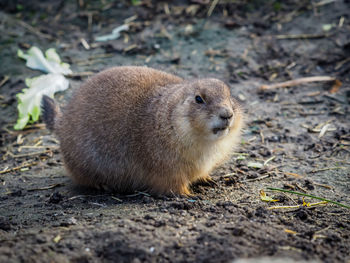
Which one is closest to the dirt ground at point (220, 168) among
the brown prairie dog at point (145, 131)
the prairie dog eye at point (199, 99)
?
the brown prairie dog at point (145, 131)

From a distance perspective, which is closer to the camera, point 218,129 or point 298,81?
point 218,129

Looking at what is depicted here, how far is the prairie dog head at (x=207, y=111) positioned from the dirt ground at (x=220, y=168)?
2.46 feet

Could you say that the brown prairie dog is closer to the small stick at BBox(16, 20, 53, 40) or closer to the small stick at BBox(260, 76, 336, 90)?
the small stick at BBox(260, 76, 336, 90)

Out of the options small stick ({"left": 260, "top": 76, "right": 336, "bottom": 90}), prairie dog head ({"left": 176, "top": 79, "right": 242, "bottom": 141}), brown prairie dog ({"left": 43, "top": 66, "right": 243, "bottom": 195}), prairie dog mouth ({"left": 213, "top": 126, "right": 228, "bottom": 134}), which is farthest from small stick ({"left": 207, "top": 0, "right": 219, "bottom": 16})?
prairie dog mouth ({"left": 213, "top": 126, "right": 228, "bottom": 134})

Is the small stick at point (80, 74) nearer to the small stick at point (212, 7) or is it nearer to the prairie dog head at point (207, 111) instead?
the small stick at point (212, 7)

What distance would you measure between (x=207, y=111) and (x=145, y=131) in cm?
94

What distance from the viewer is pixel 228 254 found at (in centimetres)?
329

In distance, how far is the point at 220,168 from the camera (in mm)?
Result: 5820

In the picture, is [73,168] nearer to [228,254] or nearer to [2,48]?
[228,254]

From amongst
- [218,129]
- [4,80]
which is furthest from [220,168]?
[4,80]

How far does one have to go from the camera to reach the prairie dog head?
439 centimetres

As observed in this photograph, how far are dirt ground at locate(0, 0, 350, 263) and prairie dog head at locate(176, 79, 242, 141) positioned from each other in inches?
29.5

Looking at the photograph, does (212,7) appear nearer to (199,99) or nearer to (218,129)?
(199,99)

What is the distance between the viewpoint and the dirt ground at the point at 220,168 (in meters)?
3.53
